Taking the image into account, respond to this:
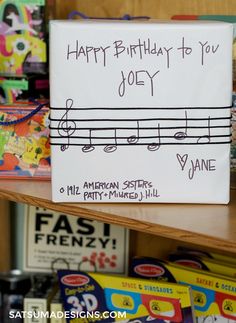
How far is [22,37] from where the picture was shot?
136cm

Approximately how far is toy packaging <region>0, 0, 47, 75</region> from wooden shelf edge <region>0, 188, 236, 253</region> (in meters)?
0.31

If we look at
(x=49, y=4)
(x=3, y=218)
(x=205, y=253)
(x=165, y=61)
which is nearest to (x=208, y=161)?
(x=165, y=61)

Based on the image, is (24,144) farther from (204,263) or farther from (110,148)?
(204,263)

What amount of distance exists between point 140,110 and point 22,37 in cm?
41

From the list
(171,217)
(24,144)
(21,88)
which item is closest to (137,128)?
(171,217)

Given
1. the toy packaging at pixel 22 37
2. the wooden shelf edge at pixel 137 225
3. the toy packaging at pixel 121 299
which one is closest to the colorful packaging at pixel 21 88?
the toy packaging at pixel 22 37

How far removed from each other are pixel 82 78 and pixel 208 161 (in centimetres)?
25

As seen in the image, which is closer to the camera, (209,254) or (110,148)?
(110,148)

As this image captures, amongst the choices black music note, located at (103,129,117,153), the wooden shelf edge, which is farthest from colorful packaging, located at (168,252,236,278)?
black music note, located at (103,129,117,153)

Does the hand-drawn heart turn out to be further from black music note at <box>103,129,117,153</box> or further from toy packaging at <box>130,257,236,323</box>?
toy packaging at <box>130,257,236,323</box>

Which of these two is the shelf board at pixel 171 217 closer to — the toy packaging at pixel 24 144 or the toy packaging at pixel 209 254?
the toy packaging at pixel 24 144

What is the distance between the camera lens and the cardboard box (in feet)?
3.43

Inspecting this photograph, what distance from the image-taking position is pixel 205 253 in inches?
56.2

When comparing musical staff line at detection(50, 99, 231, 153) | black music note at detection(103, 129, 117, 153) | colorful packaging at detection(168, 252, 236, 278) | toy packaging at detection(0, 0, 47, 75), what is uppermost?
toy packaging at detection(0, 0, 47, 75)
